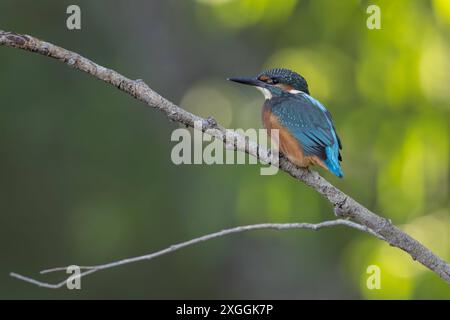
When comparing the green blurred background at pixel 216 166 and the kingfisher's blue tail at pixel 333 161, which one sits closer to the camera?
the kingfisher's blue tail at pixel 333 161

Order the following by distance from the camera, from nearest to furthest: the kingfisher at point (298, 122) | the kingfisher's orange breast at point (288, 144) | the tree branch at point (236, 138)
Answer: the tree branch at point (236, 138) < the kingfisher's orange breast at point (288, 144) < the kingfisher at point (298, 122)

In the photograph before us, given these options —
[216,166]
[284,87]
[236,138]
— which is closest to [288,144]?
[284,87]

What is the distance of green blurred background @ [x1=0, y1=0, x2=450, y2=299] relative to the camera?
3967 millimetres

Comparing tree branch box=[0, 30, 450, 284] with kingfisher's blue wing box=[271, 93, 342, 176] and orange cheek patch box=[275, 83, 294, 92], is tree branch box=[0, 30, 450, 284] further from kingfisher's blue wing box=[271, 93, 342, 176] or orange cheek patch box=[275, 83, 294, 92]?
orange cheek patch box=[275, 83, 294, 92]

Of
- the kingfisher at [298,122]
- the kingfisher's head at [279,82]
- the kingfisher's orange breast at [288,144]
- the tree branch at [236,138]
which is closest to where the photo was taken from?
the tree branch at [236,138]

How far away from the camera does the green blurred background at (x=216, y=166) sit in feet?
13.0

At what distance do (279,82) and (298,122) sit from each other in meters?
0.40

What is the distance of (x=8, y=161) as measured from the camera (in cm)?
625

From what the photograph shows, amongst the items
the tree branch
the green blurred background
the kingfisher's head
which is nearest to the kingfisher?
the kingfisher's head

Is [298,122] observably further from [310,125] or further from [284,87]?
[284,87]

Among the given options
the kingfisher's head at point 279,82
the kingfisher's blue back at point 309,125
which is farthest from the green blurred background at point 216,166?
the kingfisher's blue back at point 309,125

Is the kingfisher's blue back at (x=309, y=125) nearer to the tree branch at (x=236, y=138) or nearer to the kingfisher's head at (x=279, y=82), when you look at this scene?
the kingfisher's head at (x=279, y=82)

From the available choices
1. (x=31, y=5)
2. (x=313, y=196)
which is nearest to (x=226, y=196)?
(x=313, y=196)

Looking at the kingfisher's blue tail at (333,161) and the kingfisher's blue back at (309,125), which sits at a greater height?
the kingfisher's blue back at (309,125)
